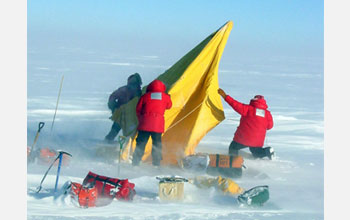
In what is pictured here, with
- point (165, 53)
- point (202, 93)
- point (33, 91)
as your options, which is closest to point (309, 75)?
point (165, 53)

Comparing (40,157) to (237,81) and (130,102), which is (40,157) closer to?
(130,102)

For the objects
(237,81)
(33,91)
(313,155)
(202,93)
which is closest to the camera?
(202,93)

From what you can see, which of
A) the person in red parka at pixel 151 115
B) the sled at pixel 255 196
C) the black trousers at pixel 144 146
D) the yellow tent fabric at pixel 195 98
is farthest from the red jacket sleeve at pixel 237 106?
the sled at pixel 255 196

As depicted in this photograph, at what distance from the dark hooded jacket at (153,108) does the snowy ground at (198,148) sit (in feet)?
1.76

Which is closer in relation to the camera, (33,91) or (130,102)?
(130,102)

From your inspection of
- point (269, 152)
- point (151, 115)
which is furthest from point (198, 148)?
point (151, 115)

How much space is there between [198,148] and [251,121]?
3.31ft

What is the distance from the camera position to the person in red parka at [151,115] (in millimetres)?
7883

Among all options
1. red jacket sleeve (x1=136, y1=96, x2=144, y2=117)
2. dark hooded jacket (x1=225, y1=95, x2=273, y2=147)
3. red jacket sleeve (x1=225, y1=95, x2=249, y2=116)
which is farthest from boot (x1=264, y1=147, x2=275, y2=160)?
red jacket sleeve (x1=136, y1=96, x2=144, y2=117)

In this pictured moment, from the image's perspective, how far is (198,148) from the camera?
29.2 ft

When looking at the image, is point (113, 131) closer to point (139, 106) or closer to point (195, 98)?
point (139, 106)

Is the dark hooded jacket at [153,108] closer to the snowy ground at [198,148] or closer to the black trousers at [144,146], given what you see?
the black trousers at [144,146]

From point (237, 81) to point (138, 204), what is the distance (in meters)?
8.49

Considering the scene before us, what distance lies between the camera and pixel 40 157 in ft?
26.6
